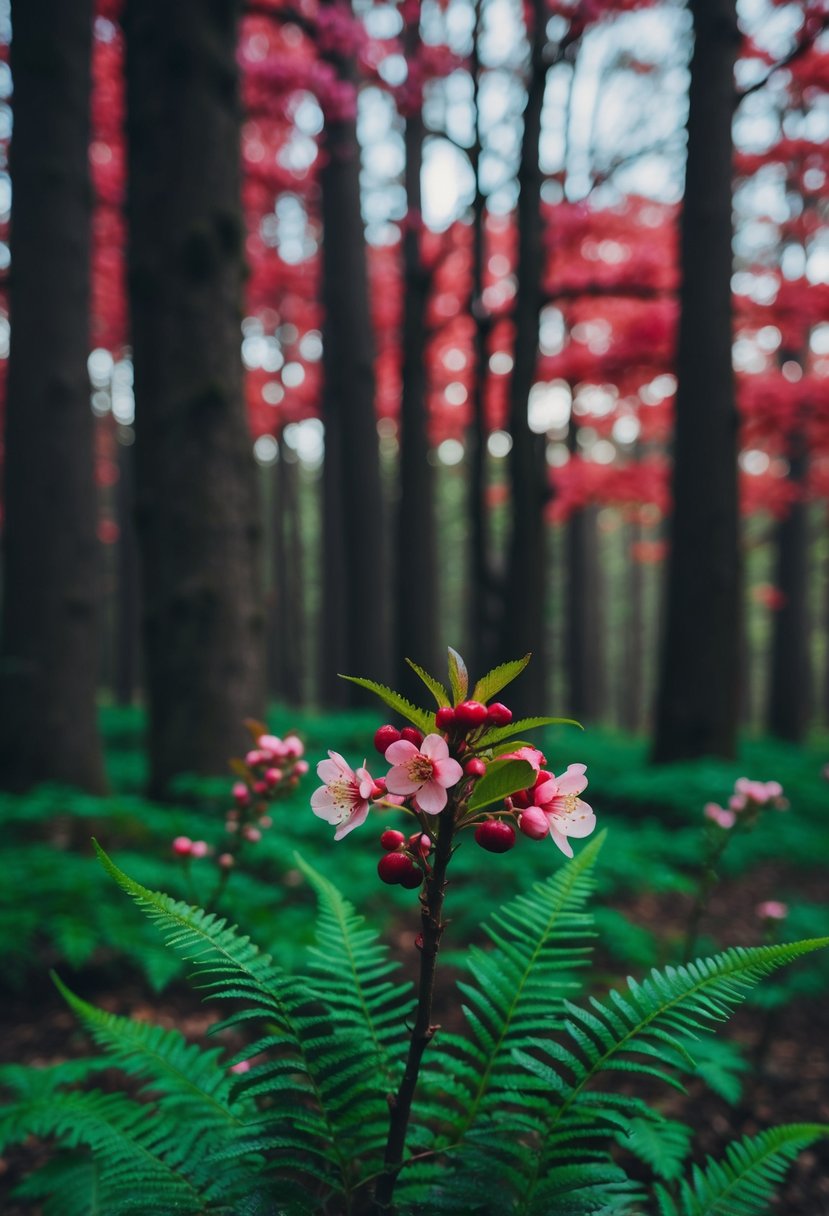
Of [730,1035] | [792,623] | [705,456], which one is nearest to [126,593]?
[705,456]

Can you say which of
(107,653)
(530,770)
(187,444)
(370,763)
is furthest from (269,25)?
(107,653)

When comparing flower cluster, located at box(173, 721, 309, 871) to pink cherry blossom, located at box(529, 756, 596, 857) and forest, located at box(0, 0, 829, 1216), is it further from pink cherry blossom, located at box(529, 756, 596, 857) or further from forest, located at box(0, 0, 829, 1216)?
pink cherry blossom, located at box(529, 756, 596, 857)

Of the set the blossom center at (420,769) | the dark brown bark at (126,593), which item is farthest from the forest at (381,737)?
the dark brown bark at (126,593)

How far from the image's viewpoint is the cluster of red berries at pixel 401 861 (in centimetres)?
96

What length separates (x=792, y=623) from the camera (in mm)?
12070

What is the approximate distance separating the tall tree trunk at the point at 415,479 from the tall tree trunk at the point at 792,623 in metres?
6.10

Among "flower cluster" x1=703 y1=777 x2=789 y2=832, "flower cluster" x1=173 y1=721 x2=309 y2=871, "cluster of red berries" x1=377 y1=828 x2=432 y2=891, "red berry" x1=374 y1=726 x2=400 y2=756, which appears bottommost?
"flower cluster" x1=703 y1=777 x2=789 y2=832

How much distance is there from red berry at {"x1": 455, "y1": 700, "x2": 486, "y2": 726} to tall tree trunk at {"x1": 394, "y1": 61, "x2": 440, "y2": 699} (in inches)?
297

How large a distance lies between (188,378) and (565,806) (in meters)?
3.91

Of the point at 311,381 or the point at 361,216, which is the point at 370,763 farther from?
the point at 311,381

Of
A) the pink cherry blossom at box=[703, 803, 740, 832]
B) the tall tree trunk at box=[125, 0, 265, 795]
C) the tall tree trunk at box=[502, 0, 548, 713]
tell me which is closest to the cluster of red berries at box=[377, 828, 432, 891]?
the pink cherry blossom at box=[703, 803, 740, 832]

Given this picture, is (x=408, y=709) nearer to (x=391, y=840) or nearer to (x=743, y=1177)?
(x=391, y=840)

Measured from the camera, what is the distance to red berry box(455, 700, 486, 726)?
0.94m

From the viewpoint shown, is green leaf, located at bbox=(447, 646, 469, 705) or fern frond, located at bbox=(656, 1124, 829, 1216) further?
fern frond, located at bbox=(656, 1124, 829, 1216)
